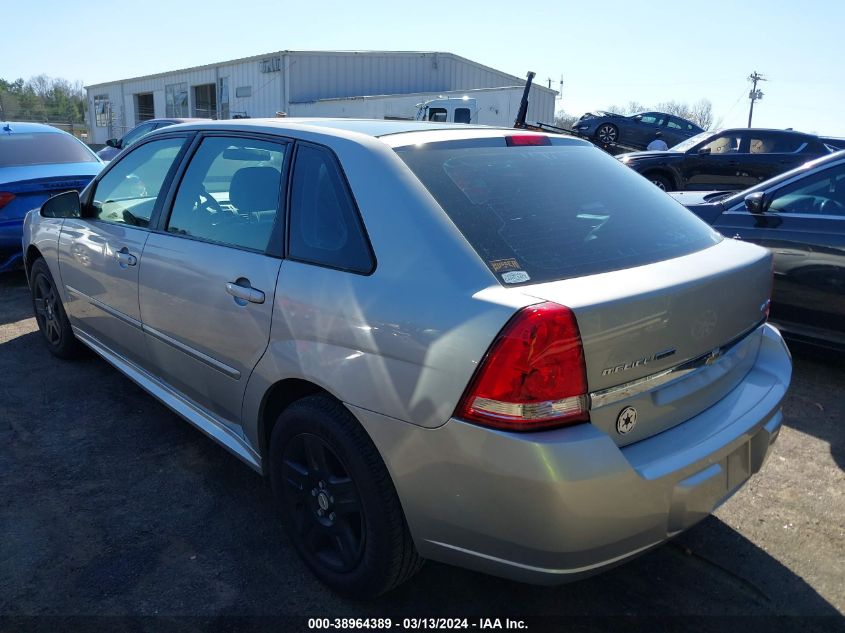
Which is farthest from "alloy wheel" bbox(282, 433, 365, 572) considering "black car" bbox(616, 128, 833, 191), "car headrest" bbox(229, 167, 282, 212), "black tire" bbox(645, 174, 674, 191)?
"black tire" bbox(645, 174, 674, 191)

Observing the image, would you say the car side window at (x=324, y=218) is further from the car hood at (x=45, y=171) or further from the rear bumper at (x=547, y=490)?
the car hood at (x=45, y=171)

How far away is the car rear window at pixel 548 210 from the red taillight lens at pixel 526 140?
1.0 inches

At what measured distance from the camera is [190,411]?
3197 millimetres

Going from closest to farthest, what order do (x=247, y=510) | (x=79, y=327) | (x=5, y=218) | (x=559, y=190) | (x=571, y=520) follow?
1. (x=571, y=520)
2. (x=559, y=190)
3. (x=247, y=510)
4. (x=79, y=327)
5. (x=5, y=218)

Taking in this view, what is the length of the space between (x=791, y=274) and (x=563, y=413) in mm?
3389

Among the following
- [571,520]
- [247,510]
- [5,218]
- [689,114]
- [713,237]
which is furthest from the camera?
[689,114]

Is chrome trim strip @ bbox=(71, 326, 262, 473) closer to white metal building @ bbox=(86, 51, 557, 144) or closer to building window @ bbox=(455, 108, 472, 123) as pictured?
building window @ bbox=(455, 108, 472, 123)

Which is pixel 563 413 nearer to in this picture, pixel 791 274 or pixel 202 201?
pixel 202 201

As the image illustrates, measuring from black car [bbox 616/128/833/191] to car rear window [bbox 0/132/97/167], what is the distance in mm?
8543

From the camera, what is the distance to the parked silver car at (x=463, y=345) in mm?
1886

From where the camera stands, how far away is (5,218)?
641cm

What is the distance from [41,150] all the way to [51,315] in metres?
3.71

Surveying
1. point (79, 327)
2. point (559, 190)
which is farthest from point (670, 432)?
point (79, 327)

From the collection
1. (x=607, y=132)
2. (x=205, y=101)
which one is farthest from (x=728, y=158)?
(x=205, y=101)
